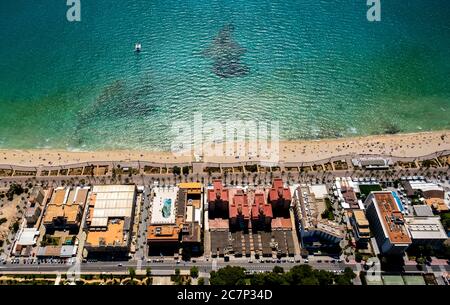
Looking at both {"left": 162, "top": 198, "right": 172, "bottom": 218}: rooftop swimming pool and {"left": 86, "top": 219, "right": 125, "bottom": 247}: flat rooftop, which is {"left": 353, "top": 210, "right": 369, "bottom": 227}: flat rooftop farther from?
{"left": 86, "top": 219, "right": 125, "bottom": 247}: flat rooftop

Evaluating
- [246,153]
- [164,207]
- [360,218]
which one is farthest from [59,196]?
[360,218]

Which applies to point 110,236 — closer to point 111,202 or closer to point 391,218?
point 111,202

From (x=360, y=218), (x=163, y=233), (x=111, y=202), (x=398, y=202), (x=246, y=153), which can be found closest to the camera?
(x=163, y=233)

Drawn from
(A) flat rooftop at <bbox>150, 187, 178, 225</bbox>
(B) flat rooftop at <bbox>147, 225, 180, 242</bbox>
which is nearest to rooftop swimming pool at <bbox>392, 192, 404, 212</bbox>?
(B) flat rooftop at <bbox>147, 225, 180, 242</bbox>

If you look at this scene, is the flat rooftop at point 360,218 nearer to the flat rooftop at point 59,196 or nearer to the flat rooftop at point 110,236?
the flat rooftop at point 110,236

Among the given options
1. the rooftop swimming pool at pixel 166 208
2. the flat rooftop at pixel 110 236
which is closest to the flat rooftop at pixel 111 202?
the flat rooftop at pixel 110 236

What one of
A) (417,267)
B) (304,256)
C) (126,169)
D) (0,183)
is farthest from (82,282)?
(417,267)
